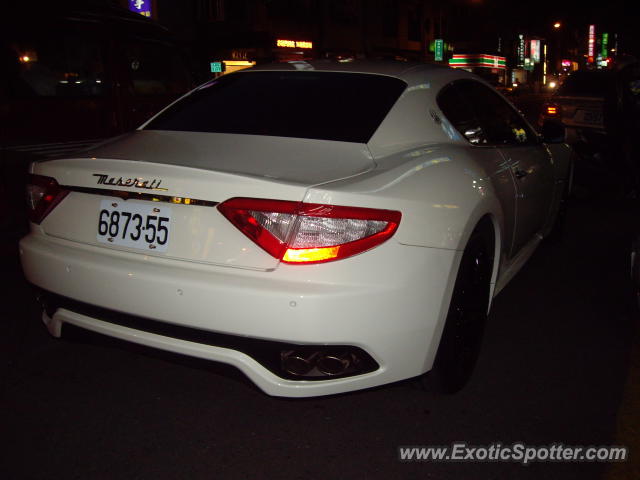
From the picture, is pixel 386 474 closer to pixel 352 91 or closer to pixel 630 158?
pixel 352 91

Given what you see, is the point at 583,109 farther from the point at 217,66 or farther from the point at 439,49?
the point at 439,49

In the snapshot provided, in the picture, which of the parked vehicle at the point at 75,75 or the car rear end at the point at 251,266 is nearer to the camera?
the car rear end at the point at 251,266

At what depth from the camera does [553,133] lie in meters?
4.24

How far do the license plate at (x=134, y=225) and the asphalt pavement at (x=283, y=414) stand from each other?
15.4 inches

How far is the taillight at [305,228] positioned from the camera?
210cm

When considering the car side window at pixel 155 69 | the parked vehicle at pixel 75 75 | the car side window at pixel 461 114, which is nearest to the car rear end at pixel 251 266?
the car side window at pixel 461 114

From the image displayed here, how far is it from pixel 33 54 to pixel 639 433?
35.7ft

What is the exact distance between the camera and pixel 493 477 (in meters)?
2.28

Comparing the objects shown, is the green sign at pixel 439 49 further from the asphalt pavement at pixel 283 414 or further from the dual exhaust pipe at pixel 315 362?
the dual exhaust pipe at pixel 315 362

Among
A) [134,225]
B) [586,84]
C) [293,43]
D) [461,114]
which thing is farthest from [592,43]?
[134,225]

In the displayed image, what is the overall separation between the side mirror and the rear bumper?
2183mm

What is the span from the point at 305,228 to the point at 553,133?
2.76m

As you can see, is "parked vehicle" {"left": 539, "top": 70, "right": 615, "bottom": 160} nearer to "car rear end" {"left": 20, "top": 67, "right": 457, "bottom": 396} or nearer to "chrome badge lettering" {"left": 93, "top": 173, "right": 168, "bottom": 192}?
"car rear end" {"left": 20, "top": 67, "right": 457, "bottom": 396}

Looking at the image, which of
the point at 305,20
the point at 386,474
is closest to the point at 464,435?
the point at 386,474
